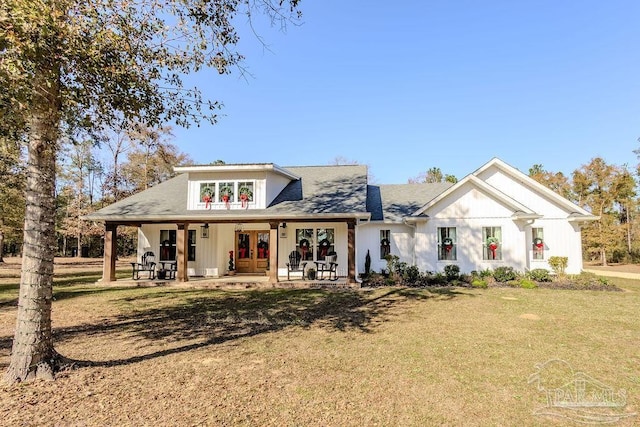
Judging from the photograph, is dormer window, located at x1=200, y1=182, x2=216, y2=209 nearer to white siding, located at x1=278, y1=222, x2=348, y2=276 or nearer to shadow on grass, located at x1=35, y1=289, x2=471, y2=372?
white siding, located at x1=278, y1=222, x2=348, y2=276

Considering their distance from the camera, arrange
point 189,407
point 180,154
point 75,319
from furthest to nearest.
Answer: point 180,154 → point 75,319 → point 189,407

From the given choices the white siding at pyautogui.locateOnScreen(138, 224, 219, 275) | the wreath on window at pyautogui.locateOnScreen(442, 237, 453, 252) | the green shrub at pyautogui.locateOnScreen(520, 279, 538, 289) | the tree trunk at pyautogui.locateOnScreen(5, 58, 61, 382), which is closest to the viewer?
the tree trunk at pyautogui.locateOnScreen(5, 58, 61, 382)

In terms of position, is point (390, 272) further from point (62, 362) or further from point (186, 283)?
point (62, 362)

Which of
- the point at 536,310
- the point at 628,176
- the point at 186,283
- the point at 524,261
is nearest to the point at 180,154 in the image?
the point at 186,283

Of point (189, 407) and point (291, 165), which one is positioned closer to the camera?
point (189, 407)

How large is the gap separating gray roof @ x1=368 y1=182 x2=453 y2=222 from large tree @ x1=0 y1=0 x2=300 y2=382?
12652 millimetres

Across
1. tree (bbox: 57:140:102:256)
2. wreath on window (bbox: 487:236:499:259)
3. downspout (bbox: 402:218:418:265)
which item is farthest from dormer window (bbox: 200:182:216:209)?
tree (bbox: 57:140:102:256)

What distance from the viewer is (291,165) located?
19469 mm

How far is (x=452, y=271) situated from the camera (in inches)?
564

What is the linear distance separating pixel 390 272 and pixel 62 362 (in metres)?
12.2

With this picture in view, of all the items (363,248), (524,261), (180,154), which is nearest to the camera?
(524,261)

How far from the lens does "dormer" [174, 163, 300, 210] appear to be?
14336 millimetres

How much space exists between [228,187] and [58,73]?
10.4 meters

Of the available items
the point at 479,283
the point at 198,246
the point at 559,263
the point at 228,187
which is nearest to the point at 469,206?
the point at 479,283
